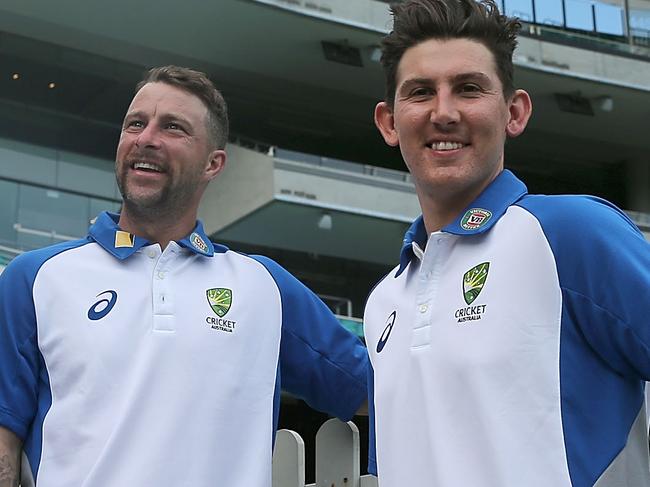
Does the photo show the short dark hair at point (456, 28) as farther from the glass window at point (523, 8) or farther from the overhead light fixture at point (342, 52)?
the glass window at point (523, 8)

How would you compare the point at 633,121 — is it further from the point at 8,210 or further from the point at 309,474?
the point at 309,474

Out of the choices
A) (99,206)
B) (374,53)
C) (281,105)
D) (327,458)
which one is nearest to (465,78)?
(327,458)

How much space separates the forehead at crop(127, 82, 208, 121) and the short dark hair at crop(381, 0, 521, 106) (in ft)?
2.31

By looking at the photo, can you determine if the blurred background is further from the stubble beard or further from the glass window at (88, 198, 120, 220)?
the stubble beard

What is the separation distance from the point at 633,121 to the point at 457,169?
74.9ft

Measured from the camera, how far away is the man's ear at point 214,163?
3027 millimetres

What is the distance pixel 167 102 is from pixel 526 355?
1.36 m

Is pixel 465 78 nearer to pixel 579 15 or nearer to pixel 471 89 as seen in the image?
pixel 471 89

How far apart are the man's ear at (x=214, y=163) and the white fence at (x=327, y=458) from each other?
0.77 meters

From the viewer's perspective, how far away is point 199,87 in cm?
304

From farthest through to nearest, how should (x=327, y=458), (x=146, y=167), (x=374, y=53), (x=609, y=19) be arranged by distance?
(x=609, y=19)
(x=374, y=53)
(x=327, y=458)
(x=146, y=167)

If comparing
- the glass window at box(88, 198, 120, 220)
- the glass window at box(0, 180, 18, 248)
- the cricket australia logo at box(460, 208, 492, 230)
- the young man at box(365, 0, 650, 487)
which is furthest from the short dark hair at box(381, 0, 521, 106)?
the glass window at box(88, 198, 120, 220)

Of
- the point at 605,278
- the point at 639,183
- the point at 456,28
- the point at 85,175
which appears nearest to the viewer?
the point at 605,278

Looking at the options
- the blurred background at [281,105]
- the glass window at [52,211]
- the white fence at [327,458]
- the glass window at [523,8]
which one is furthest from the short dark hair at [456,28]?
the glass window at [523,8]
